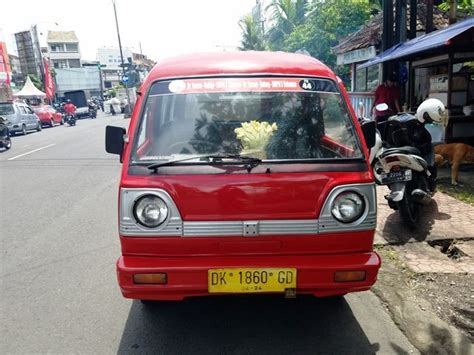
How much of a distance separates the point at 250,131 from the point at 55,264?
2625 millimetres

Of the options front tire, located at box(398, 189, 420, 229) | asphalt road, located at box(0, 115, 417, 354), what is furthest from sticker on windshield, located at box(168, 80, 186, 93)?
front tire, located at box(398, 189, 420, 229)

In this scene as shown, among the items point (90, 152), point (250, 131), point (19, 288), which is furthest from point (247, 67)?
point (90, 152)

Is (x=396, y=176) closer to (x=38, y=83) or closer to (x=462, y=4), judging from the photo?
(x=462, y=4)

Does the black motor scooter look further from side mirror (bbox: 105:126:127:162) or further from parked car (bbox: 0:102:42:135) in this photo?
side mirror (bbox: 105:126:127:162)

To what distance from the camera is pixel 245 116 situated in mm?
3008

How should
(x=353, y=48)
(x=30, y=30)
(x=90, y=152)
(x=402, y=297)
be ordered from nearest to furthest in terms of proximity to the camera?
(x=402, y=297), (x=90, y=152), (x=353, y=48), (x=30, y=30)

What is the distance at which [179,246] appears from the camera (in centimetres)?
254

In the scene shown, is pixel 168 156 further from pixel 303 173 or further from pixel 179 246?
pixel 303 173

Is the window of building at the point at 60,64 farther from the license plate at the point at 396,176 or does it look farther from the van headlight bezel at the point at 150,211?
the van headlight bezel at the point at 150,211

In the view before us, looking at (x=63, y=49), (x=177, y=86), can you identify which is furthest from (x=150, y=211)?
(x=63, y=49)

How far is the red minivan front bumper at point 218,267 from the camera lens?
8.20 feet

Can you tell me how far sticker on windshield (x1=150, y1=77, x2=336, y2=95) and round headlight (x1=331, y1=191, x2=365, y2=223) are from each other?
0.89m

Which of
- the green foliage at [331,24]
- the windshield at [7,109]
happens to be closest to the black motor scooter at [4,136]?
the windshield at [7,109]

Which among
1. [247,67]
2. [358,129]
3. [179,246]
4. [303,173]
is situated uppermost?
[247,67]
